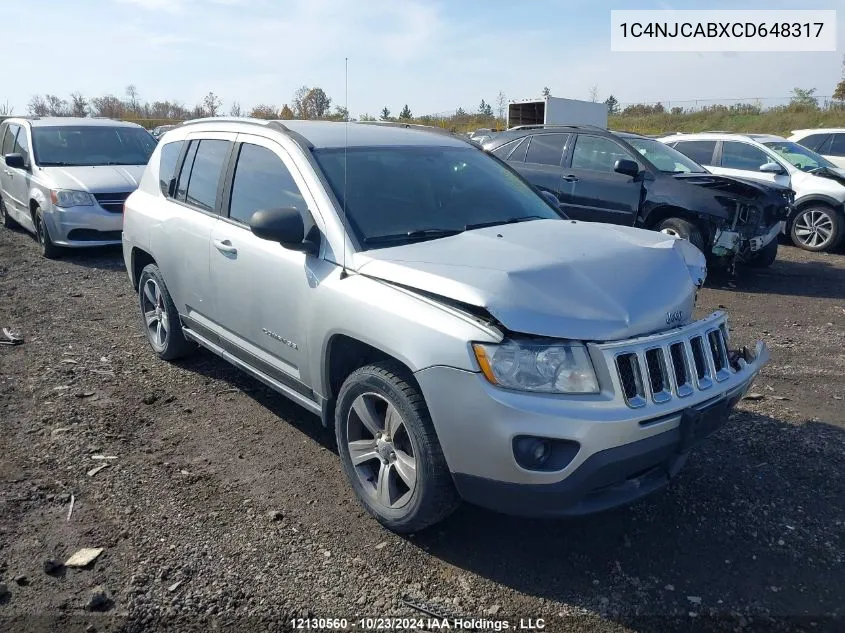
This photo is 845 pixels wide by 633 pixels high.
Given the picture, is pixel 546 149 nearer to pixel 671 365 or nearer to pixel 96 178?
pixel 96 178

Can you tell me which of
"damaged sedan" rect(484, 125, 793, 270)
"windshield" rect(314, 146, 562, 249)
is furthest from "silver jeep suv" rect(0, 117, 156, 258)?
"windshield" rect(314, 146, 562, 249)

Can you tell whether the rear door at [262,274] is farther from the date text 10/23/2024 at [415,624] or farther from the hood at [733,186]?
the hood at [733,186]

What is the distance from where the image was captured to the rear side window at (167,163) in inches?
202

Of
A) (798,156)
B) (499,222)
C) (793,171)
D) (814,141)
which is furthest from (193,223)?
(814,141)

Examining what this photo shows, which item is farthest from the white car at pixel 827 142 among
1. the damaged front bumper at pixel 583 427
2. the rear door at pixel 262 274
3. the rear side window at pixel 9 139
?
the rear side window at pixel 9 139

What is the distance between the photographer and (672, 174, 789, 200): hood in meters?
7.98

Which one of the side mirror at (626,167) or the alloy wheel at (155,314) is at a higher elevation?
the side mirror at (626,167)

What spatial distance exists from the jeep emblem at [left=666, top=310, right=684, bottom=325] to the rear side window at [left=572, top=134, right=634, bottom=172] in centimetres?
612

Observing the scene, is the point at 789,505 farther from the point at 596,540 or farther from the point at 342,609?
the point at 342,609

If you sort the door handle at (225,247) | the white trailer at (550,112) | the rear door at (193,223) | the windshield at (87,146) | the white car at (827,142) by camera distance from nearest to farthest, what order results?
the door handle at (225,247), the rear door at (193,223), the windshield at (87,146), the white car at (827,142), the white trailer at (550,112)

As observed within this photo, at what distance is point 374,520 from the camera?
337 centimetres

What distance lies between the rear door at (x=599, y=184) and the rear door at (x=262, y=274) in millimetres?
5521

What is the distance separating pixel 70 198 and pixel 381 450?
25.5 feet

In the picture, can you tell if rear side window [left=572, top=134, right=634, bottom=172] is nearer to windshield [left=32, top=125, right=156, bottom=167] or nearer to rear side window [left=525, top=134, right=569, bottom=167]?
rear side window [left=525, top=134, right=569, bottom=167]
